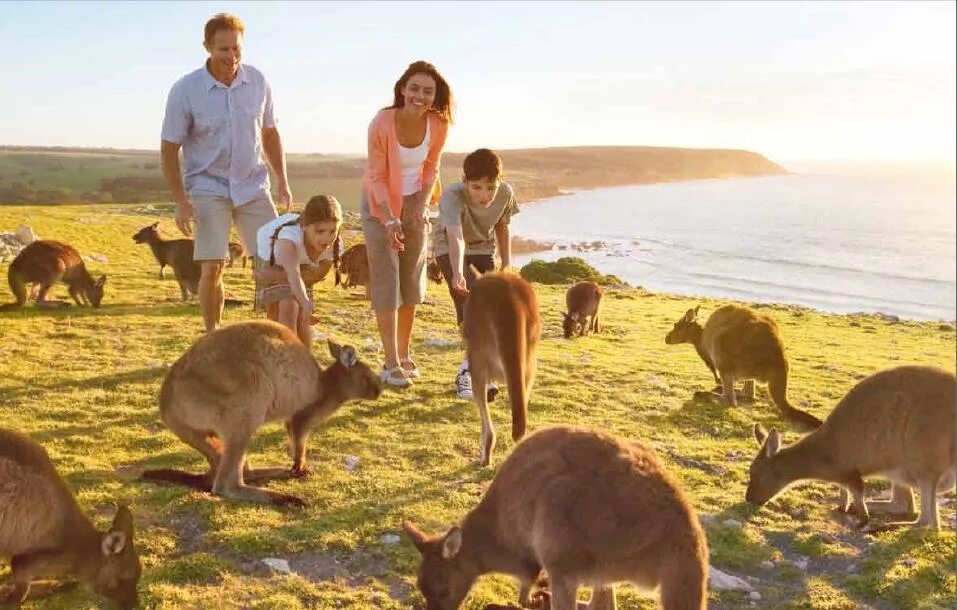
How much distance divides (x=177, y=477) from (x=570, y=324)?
28.2ft

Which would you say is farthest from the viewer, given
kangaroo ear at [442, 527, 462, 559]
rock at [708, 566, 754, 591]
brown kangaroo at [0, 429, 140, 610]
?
rock at [708, 566, 754, 591]

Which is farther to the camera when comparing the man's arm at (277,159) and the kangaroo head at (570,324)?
the kangaroo head at (570,324)

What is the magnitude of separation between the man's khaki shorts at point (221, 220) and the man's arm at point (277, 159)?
341 millimetres

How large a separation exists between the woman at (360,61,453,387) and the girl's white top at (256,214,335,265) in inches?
22.0

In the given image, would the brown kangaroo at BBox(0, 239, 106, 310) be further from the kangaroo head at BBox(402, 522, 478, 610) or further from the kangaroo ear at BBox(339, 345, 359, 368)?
the kangaroo head at BBox(402, 522, 478, 610)

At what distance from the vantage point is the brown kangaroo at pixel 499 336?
5371mm

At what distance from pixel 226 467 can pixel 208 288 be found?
3.23m

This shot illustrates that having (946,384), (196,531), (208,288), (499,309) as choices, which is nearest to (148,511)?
(196,531)

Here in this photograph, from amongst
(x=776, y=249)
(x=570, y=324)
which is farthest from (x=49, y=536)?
(x=776, y=249)

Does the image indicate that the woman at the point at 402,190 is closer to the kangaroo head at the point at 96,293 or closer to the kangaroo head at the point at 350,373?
the kangaroo head at the point at 350,373

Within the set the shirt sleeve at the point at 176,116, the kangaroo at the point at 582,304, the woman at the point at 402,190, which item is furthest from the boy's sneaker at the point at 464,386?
the kangaroo at the point at 582,304

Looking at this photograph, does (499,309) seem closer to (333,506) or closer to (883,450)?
(333,506)

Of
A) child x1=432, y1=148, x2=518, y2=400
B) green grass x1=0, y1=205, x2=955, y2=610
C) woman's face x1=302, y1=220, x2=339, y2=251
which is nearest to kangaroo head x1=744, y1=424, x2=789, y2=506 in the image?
green grass x1=0, y1=205, x2=955, y2=610

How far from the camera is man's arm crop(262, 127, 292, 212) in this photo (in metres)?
7.59
